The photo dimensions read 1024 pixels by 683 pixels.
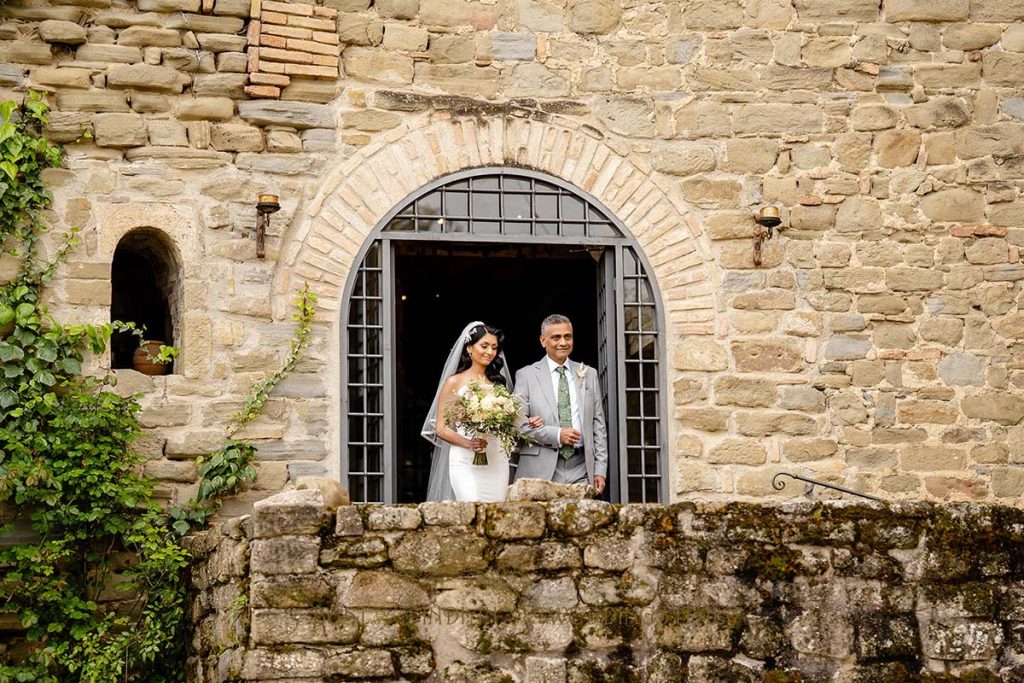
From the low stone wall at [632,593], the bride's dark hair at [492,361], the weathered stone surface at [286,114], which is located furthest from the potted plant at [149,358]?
the low stone wall at [632,593]

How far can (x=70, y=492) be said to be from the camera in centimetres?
878

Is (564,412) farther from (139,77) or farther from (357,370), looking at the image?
(139,77)

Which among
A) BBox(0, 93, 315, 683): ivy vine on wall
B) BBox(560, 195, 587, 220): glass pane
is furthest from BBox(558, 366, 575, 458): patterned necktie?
BBox(0, 93, 315, 683): ivy vine on wall

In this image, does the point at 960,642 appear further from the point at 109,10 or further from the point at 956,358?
the point at 109,10

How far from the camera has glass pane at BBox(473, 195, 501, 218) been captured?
31.8 feet

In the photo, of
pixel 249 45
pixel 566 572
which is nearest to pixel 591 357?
pixel 249 45

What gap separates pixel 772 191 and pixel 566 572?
3.52m

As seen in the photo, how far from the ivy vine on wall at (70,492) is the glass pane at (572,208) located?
2.10m

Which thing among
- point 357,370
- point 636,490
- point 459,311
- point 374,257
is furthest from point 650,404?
point 459,311

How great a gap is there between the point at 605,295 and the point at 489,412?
1398mm

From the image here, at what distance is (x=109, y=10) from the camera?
9.30 metres

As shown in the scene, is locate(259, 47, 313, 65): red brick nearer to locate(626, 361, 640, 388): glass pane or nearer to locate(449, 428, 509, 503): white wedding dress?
locate(449, 428, 509, 503): white wedding dress

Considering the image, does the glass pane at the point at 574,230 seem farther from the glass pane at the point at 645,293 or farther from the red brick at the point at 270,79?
the red brick at the point at 270,79

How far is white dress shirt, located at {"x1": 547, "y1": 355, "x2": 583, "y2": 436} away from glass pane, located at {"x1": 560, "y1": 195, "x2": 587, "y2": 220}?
0.90 meters
